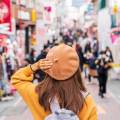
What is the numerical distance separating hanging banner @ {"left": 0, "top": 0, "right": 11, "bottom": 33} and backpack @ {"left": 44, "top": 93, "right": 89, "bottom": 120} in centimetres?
1516

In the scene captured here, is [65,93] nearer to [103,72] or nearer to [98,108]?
[98,108]

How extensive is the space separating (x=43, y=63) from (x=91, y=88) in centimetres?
1676

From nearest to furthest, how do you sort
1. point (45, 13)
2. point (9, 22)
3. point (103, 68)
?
point (103, 68), point (9, 22), point (45, 13)

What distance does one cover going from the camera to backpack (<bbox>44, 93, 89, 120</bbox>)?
3.56 metres

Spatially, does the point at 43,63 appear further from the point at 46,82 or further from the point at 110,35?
the point at 110,35

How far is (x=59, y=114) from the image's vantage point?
3.57 meters

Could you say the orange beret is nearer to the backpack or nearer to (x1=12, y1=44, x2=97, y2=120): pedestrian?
(x1=12, y1=44, x2=97, y2=120): pedestrian

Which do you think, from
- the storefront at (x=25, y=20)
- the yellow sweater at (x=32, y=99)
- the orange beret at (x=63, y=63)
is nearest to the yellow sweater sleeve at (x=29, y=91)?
the yellow sweater at (x=32, y=99)

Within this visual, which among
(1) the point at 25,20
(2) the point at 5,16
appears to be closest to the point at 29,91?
(2) the point at 5,16

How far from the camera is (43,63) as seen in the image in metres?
3.64

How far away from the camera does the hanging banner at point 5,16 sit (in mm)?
18672

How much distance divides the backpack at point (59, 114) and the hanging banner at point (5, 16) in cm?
1516

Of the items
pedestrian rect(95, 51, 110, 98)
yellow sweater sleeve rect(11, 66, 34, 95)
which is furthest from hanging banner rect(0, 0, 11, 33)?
yellow sweater sleeve rect(11, 66, 34, 95)

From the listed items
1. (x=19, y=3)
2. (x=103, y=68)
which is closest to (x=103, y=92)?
(x=103, y=68)
